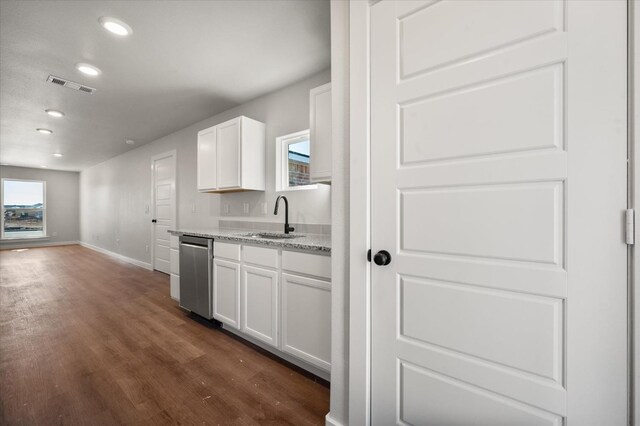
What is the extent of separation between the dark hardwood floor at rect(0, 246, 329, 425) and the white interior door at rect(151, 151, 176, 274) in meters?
1.53

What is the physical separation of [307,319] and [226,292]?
1010 mm

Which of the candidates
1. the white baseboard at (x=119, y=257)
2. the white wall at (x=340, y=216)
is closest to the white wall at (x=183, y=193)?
the white baseboard at (x=119, y=257)

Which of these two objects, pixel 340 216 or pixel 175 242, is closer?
pixel 340 216

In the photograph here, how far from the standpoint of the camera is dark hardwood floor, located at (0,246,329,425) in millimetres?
1566

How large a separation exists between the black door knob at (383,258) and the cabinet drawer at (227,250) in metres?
1.52

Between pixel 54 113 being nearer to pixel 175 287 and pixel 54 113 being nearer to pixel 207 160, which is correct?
pixel 207 160

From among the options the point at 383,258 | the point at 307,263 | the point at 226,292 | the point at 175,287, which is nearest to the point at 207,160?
the point at 175,287

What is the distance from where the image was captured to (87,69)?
2.62 metres

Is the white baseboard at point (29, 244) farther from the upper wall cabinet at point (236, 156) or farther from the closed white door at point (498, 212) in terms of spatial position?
the closed white door at point (498, 212)

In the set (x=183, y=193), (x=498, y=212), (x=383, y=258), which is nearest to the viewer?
(x=498, y=212)

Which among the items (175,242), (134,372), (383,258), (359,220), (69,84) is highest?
(69,84)

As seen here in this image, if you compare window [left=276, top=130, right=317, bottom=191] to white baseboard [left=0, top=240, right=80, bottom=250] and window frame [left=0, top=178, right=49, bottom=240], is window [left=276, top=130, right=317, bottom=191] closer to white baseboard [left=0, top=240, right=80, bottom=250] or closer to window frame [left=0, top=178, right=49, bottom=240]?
window frame [left=0, top=178, right=49, bottom=240]

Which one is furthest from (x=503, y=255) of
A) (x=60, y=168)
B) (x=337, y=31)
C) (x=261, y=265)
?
(x=60, y=168)

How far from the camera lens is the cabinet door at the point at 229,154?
309 centimetres
